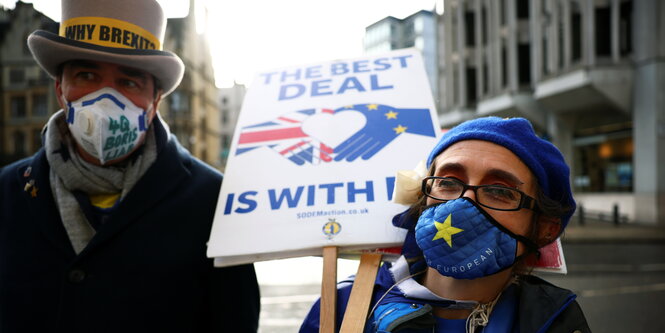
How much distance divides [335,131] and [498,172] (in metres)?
0.92

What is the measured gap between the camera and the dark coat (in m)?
2.19

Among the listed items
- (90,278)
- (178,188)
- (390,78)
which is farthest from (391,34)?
(90,278)

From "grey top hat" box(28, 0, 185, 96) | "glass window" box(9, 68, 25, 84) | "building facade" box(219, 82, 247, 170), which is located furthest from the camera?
"building facade" box(219, 82, 247, 170)

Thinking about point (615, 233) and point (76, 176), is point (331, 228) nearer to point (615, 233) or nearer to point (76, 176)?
point (76, 176)

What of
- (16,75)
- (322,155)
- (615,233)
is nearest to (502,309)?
(322,155)

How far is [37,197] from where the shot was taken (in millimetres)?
2309

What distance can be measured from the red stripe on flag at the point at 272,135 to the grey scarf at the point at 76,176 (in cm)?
45

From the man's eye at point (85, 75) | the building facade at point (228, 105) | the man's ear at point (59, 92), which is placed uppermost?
the building facade at point (228, 105)

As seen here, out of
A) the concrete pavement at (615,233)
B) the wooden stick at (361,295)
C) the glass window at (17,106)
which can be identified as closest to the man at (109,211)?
the wooden stick at (361,295)

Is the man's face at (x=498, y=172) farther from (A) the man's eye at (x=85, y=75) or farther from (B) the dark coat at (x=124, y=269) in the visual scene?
(A) the man's eye at (x=85, y=75)

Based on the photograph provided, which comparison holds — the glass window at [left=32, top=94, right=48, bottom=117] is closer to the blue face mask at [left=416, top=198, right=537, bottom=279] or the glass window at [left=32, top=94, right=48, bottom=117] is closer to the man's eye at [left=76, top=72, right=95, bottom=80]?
the man's eye at [left=76, top=72, right=95, bottom=80]

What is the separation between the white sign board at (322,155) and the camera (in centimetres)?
222

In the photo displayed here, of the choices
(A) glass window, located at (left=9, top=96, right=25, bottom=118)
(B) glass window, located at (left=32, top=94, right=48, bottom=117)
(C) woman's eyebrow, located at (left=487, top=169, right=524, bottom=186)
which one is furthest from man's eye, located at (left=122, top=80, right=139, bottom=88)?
(A) glass window, located at (left=9, top=96, right=25, bottom=118)

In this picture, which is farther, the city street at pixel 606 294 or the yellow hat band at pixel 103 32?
the city street at pixel 606 294
